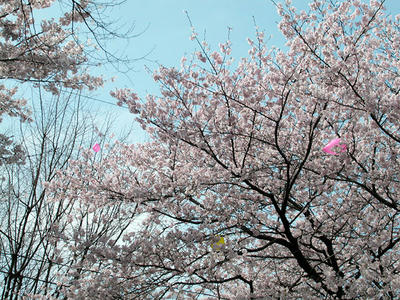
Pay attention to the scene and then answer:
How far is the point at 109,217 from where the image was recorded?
21.3ft

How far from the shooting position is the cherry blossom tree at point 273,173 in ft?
12.9

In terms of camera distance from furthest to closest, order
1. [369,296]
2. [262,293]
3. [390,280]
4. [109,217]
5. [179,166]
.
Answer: [109,217]
[179,166]
[262,293]
[369,296]
[390,280]

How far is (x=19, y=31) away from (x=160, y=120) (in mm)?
2051

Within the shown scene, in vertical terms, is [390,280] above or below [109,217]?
below

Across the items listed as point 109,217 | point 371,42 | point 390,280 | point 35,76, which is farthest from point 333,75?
point 109,217

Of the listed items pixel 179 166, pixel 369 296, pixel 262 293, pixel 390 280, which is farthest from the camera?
pixel 179 166

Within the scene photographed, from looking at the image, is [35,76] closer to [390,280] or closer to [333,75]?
[333,75]

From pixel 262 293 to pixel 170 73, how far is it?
11.6 ft

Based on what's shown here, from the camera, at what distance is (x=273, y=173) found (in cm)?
488

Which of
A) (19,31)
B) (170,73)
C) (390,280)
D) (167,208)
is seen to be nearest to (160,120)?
(170,73)

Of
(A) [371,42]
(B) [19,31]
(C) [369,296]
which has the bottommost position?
(C) [369,296]

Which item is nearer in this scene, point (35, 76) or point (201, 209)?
point (35, 76)

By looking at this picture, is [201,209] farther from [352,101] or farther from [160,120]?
[352,101]

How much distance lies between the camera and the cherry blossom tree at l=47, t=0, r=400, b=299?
394 cm
